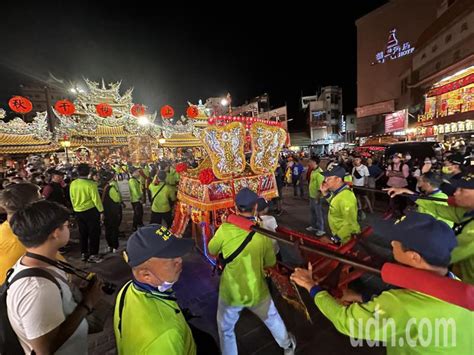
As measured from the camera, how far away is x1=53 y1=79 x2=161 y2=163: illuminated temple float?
22.8 metres

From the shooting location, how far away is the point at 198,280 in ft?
14.7

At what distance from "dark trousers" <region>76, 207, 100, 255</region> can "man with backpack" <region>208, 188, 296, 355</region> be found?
405cm

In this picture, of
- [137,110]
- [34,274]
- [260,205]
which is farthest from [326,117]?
[34,274]

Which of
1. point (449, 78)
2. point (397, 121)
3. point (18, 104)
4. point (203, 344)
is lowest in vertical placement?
point (203, 344)

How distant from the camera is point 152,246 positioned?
1.39 meters

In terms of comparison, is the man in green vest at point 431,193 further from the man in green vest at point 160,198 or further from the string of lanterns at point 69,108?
the string of lanterns at point 69,108

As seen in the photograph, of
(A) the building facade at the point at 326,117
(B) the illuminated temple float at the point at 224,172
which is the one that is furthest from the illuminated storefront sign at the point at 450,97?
(A) the building facade at the point at 326,117

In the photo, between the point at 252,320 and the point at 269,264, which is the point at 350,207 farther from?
the point at 252,320

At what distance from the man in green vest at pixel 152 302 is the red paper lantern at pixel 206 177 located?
356 cm

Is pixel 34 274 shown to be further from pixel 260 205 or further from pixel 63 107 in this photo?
pixel 63 107

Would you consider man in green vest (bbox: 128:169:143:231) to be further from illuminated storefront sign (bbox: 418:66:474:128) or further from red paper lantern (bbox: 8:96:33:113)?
illuminated storefront sign (bbox: 418:66:474:128)

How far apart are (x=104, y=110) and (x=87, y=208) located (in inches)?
856

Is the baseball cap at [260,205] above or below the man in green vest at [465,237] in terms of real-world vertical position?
above

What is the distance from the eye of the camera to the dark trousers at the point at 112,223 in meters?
5.76
